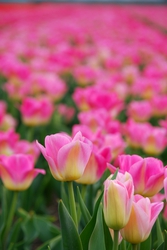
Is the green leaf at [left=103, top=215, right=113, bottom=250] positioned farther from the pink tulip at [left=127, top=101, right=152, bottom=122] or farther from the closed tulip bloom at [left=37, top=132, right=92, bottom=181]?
the pink tulip at [left=127, top=101, right=152, bottom=122]

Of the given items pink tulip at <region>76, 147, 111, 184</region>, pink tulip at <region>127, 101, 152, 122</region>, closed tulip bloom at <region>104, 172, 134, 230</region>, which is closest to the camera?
closed tulip bloom at <region>104, 172, 134, 230</region>

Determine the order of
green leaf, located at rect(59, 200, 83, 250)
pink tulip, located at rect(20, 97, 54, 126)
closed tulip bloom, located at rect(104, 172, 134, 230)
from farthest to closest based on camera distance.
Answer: pink tulip, located at rect(20, 97, 54, 126) → green leaf, located at rect(59, 200, 83, 250) → closed tulip bloom, located at rect(104, 172, 134, 230)

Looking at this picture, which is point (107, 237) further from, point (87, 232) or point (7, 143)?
point (7, 143)

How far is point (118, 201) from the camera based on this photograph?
0.65 m

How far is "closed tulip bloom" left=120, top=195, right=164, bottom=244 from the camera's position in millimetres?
665

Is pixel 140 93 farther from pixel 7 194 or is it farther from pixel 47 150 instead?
pixel 47 150

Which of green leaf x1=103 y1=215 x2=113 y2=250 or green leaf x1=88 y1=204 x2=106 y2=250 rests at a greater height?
green leaf x1=88 y1=204 x2=106 y2=250

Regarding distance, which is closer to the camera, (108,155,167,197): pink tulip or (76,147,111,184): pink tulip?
(108,155,167,197): pink tulip

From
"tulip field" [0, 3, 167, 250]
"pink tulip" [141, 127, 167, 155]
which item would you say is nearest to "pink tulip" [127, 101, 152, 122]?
"tulip field" [0, 3, 167, 250]

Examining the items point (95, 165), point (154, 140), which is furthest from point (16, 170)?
point (154, 140)

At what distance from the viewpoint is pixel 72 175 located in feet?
2.52

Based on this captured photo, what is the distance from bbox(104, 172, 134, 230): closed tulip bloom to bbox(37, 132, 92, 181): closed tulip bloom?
0.35 ft

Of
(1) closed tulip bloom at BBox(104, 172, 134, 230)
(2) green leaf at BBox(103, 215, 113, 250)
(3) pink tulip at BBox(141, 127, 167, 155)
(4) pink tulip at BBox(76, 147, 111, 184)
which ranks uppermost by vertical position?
(1) closed tulip bloom at BBox(104, 172, 134, 230)

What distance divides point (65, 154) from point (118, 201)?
14cm
